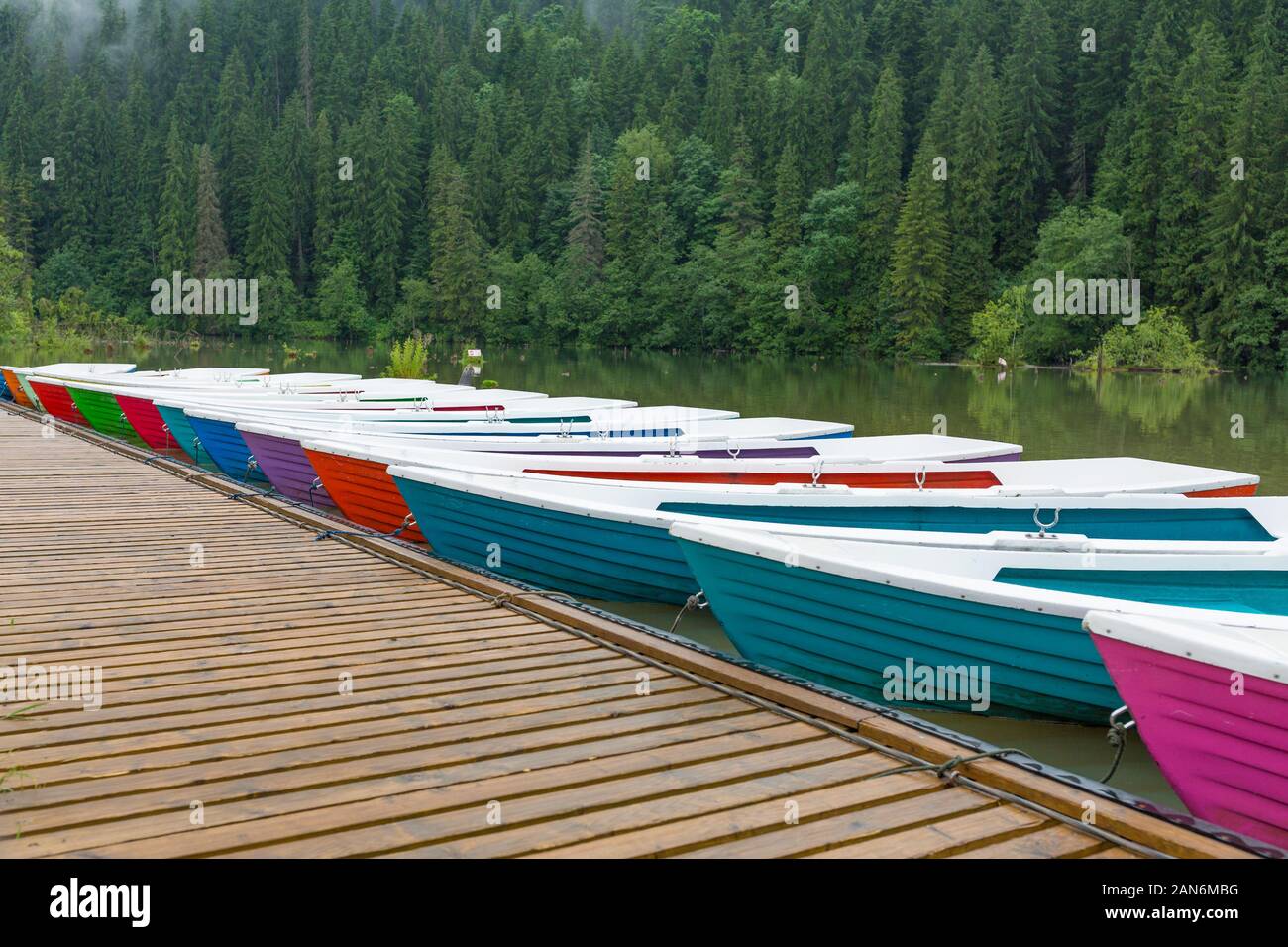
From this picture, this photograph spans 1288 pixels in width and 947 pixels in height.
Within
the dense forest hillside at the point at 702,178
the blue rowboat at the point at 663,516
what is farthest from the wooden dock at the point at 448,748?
the dense forest hillside at the point at 702,178

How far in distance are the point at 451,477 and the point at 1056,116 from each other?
2355 inches

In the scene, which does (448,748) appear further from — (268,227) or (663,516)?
(268,227)

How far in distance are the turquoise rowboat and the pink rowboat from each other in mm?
847

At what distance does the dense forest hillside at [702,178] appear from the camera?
Answer: 161ft

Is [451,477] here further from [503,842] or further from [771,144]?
[771,144]

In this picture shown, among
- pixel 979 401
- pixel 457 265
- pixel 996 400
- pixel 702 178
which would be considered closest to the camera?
pixel 979 401

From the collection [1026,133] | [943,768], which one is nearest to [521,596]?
[943,768]

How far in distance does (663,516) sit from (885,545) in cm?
157

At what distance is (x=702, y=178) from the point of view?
6575cm

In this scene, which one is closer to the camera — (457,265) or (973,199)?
(973,199)

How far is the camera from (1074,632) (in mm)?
5113

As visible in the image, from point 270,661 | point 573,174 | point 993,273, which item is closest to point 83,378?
point 270,661

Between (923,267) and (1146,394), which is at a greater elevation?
(923,267)

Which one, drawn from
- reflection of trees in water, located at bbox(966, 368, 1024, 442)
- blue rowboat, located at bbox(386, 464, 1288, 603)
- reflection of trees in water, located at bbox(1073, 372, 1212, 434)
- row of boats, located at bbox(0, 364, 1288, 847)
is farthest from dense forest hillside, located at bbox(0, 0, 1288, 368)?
blue rowboat, located at bbox(386, 464, 1288, 603)
